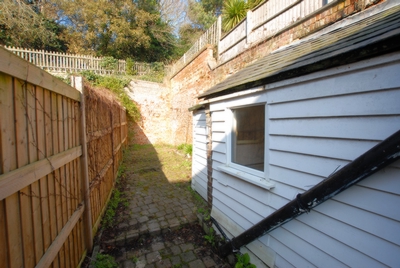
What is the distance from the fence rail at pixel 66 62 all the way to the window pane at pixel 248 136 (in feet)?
42.8

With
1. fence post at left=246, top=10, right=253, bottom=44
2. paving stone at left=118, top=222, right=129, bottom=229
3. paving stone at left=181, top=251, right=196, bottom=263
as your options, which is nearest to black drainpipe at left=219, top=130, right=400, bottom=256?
paving stone at left=181, top=251, right=196, bottom=263

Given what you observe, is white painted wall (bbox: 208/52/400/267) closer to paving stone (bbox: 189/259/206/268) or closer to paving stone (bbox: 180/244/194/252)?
paving stone (bbox: 189/259/206/268)

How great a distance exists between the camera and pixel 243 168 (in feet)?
9.57

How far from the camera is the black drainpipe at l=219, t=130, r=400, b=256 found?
1268mm

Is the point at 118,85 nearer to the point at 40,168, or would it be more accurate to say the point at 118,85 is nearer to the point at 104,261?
the point at 104,261

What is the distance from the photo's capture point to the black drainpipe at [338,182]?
1.27m

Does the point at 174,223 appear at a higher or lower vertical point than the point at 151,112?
lower

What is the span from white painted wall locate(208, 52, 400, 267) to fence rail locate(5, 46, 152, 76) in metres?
13.9

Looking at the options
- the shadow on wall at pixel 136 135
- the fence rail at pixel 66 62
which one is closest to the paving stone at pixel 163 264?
the shadow on wall at pixel 136 135

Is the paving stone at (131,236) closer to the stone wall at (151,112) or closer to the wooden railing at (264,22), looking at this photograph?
the wooden railing at (264,22)

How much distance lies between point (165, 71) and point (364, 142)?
16027 millimetres

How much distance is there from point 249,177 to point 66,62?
47.6 feet

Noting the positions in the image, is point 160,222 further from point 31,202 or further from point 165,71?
point 165,71

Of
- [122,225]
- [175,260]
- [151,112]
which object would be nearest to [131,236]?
[122,225]
